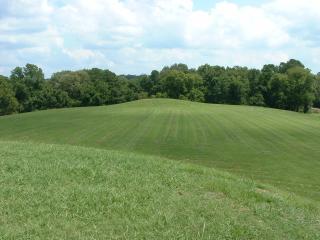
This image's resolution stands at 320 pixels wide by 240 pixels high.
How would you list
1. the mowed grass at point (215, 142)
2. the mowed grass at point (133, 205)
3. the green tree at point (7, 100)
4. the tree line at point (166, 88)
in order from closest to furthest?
1. the mowed grass at point (133, 205)
2. the mowed grass at point (215, 142)
3. the green tree at point (7, 100)
4. the tree line at point (166, 88)

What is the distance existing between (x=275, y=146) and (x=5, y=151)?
69.3 ft

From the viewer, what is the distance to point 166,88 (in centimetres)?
14775

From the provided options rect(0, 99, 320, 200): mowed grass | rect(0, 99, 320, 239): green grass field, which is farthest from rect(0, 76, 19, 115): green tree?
rect(0, 99, 320, 239): green grass field

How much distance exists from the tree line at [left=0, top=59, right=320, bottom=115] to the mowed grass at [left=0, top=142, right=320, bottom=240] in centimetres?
10614

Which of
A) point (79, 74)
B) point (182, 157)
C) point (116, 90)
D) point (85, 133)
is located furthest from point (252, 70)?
point (182, 157)

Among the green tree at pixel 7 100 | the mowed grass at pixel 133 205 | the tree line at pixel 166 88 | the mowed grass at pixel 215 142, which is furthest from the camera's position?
the tree line at pixel 166 88

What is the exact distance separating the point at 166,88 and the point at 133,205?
451ft

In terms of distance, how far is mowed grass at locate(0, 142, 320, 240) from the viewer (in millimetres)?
9172

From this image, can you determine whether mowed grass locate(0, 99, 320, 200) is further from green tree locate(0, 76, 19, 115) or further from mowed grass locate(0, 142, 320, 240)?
green tree locate(0, 76, 19, 115)

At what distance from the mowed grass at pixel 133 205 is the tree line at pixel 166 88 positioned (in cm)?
10614

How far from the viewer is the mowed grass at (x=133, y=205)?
9.17 metres

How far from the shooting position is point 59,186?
11727 mm

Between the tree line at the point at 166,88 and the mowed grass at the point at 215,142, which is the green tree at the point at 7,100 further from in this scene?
the mowed grass at the point at 215,142

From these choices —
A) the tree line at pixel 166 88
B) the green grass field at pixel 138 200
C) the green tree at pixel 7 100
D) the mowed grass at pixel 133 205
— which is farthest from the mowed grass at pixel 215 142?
the tree line at pixel 166 88
